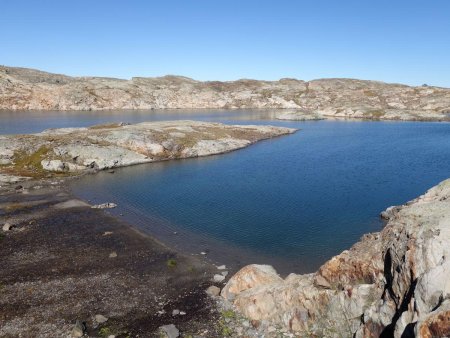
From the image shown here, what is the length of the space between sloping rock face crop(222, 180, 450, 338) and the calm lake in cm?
1022

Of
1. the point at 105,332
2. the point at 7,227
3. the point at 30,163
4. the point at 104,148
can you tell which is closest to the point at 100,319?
the point at 105,332

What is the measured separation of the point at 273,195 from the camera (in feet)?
215

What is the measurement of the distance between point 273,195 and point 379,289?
136ft

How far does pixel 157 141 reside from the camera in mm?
107562

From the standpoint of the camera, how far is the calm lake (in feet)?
148

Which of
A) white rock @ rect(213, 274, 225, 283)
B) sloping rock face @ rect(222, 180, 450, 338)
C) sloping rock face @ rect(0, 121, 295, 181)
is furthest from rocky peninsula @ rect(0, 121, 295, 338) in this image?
sloping rock face @ rect(0, 121, 295, 181)

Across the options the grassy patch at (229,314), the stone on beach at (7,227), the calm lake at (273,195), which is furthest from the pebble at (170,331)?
the stone on beach at (7,227)

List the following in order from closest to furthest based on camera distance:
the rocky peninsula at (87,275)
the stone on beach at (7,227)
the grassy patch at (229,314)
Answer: the rocky peninsula at (87,275) → the grassy patch at (229,314) → the stone on beach at (7,227)

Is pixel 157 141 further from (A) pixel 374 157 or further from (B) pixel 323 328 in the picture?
(B) pixel 323 328

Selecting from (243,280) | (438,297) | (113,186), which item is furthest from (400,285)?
(113,186)

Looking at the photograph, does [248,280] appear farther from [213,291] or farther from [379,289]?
[379,289]

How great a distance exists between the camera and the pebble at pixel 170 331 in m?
27.6

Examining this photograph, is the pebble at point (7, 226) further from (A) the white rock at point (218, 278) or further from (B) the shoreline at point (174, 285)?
(A) the white rock at point (218, 278)

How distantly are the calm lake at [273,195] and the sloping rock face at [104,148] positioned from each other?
608cm
